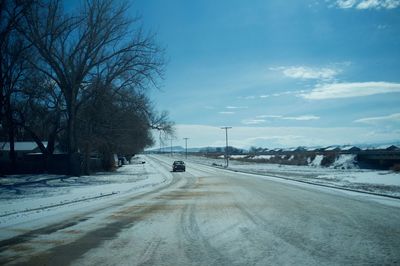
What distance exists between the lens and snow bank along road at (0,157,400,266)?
747cm

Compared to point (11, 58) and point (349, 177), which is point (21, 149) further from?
point (349, 177)

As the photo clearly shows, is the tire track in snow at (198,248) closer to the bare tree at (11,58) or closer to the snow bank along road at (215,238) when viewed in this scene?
the snow bank along road at (215,238)

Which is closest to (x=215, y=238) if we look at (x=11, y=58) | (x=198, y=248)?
(x=198, y=248)

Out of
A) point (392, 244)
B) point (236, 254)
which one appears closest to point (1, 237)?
point (236, 254)

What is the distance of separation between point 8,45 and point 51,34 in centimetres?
352

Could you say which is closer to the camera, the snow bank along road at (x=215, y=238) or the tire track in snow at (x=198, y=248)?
the tire track in snow at (x=198, y=248)

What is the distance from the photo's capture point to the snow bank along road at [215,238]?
24.5 ft

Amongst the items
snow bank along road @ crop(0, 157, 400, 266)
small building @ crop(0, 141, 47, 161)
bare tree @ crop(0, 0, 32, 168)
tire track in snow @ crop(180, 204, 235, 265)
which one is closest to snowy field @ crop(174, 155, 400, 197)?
snow bank along road @ crop(0, 157, 400, 266)

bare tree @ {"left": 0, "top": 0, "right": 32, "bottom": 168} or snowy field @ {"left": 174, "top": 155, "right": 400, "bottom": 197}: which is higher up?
bare tree @ {"left": 0, "top": 0, "right": 32, "bottom": 168}

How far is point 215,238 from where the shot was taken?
30.8 ft

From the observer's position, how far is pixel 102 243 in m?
8.99

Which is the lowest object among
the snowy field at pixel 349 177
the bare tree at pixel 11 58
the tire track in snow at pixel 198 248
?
the tire track in snow at pixel 198 248

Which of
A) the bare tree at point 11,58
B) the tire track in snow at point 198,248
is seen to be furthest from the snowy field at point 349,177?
the bare tree at point 11,58

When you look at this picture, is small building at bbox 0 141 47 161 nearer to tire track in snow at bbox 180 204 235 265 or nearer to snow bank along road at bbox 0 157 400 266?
snow bank along road at bbox 0 157 400 266
